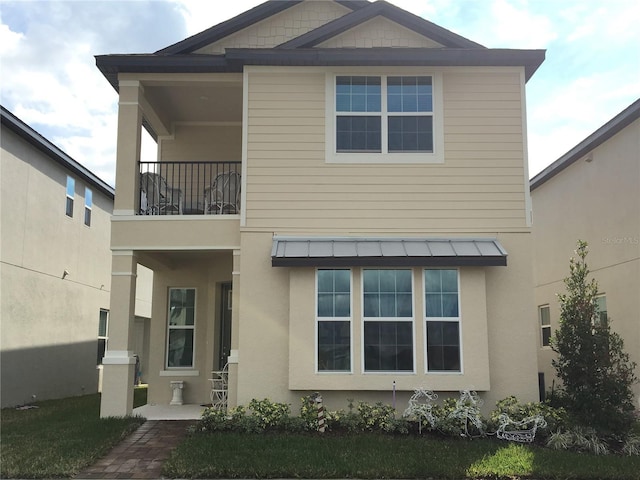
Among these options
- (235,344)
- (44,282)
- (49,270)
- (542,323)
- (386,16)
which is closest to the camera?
(235,344)

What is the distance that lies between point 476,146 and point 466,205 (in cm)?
104

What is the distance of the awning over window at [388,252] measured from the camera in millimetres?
9320

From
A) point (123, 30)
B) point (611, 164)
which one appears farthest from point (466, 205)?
point (123, 30)

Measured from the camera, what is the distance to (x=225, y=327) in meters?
12.5

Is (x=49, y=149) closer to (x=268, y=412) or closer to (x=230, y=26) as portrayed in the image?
(x=230, y=26)

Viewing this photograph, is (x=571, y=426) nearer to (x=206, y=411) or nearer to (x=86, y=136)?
(x=206, y=411)

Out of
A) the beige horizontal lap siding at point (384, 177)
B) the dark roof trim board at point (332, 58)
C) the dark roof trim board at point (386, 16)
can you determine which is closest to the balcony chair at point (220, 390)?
the beige horizontal lap siding at point (384, 177)

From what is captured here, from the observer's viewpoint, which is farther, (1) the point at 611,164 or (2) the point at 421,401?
(1) the point at 611,164

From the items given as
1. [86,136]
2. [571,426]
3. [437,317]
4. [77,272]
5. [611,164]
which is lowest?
[571,426]

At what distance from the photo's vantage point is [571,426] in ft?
27.2

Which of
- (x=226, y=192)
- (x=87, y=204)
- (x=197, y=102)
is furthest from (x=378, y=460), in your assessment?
(x=87, y=204)

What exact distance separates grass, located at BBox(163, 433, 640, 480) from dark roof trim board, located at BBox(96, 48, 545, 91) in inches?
240

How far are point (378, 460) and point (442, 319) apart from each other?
294 cm

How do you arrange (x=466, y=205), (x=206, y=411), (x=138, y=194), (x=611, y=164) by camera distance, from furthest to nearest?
(x=611, y=164)
(x=138, y=194)
(x=466, y=205)
(x=206, y=411)
